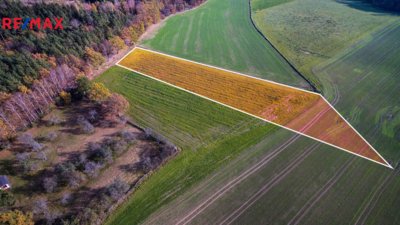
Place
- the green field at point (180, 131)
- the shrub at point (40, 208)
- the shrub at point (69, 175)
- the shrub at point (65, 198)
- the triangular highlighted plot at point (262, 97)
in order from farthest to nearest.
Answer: the triangular highlighted plot at point (262, 97) < the shrub at point (69, 175) < the green field at point (180, 131) < the shrub at point (65, 198) < the shrub at point (40, 208)

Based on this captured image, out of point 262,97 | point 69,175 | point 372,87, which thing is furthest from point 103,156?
point 372,87

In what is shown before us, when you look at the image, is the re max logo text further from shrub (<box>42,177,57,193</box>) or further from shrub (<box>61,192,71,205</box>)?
shrub (<box>61,192,71,205</box>)

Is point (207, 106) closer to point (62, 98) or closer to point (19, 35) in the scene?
point (62, 98)

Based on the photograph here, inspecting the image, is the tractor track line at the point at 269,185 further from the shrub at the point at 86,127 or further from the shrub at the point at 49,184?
the shrub at the point at 86,127

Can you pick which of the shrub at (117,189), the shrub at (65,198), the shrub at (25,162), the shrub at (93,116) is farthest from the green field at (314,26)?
the shrub at (25,162)

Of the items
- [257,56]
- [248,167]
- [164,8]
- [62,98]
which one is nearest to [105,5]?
[164,8]

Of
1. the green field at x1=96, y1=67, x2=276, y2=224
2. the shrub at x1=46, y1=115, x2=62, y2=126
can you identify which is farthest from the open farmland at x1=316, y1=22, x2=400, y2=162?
the shrub at x1=46, y1=115, x2=62, y2=126
